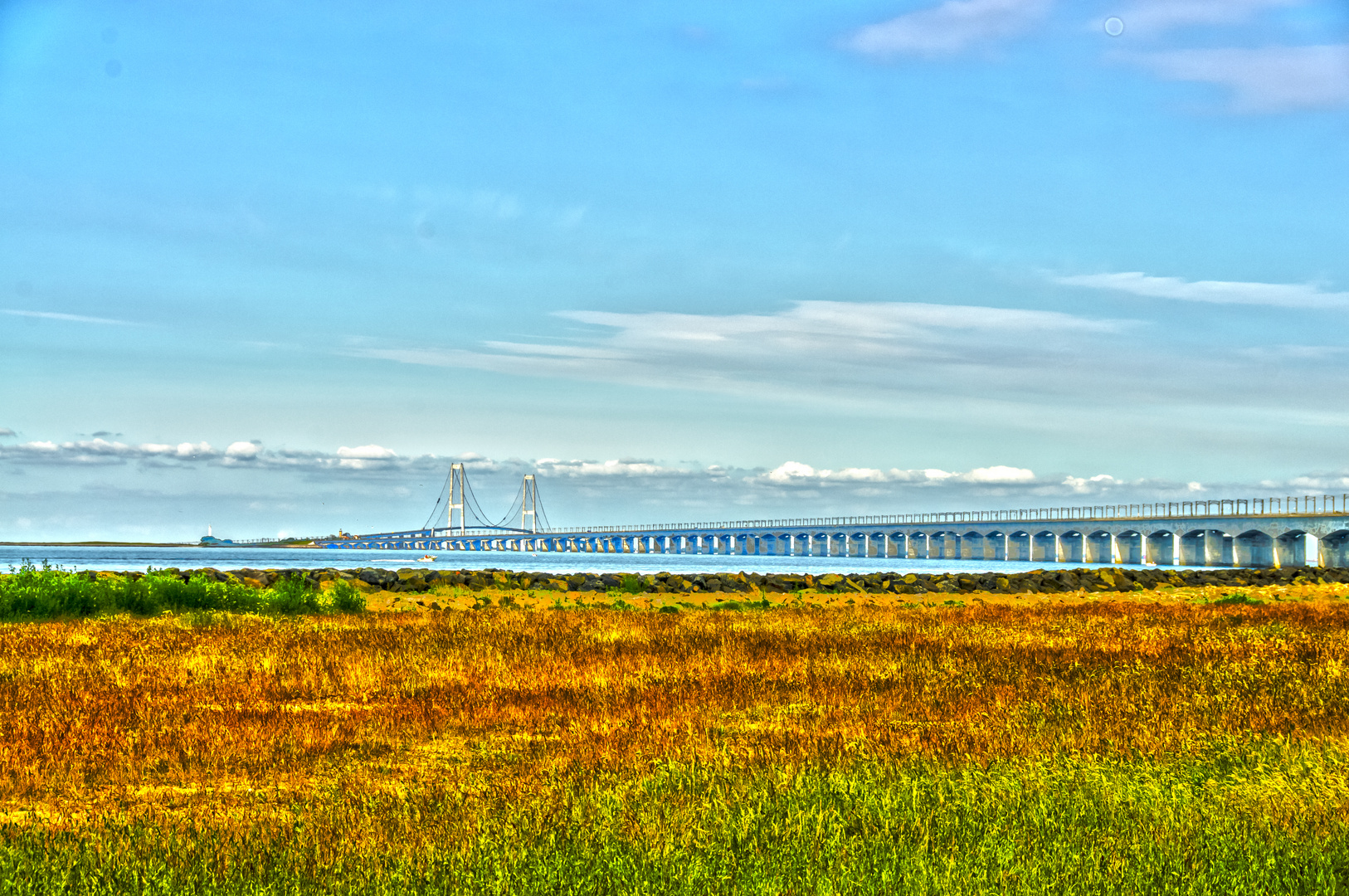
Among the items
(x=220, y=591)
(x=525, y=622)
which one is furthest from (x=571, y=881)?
(x=220, y=591)

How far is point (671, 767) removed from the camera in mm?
9711

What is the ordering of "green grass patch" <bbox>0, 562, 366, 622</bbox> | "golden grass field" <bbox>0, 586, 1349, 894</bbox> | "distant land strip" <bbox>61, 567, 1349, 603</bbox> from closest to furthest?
1. "golden grass field" <bbox>0, 586, 1349, 894</bbox>
2. "green grass patch" <bbox>0, 562, 366, 622</bbox>
3. "distant land strip" <bbox>61, 567, 1349, 603</bbox>

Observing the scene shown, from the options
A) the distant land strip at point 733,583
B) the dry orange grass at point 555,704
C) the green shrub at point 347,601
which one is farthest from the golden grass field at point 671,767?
the distant land strip at point 733,583

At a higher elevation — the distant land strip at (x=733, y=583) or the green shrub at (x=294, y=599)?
the green shrub at (x=294, y=599)

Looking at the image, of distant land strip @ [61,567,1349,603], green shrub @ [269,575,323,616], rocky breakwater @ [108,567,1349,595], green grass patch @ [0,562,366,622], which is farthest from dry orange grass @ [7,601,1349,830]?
rocky breakwater @ [108,567,1349,595]

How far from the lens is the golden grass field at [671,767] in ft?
23.2

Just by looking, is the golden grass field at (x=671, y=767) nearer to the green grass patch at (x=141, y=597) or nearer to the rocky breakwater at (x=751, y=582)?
the green grass patch at (x=141, y=597)

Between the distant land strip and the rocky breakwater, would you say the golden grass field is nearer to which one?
the distant land strip

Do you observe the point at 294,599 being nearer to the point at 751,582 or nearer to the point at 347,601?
the point at 347,601

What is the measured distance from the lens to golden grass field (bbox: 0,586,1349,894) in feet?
23.2

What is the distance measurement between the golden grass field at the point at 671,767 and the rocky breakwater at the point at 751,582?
30.7 meters

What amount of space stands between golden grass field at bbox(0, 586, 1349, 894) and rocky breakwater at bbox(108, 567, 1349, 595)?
30.7m

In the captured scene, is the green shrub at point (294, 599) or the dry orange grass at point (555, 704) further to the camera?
the green shrub at point (294, 599)

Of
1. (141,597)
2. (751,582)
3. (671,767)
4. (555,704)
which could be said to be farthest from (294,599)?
(751,582)
